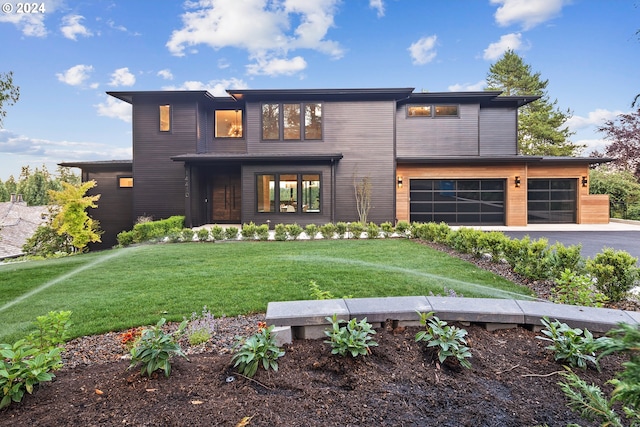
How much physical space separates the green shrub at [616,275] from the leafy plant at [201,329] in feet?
15.3

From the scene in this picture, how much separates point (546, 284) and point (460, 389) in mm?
4049

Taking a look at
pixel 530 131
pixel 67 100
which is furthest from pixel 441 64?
pixel 67 100

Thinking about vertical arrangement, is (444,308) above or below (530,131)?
below

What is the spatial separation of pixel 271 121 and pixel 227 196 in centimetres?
417

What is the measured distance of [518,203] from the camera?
50.0 feet

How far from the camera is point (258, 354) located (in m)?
2.25

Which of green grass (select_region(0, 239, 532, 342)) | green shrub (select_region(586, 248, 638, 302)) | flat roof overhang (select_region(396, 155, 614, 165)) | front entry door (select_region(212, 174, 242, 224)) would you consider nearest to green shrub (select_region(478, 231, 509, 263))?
green grass (select_region(0, 239, 532, 342))

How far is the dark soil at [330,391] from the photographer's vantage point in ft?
6.03

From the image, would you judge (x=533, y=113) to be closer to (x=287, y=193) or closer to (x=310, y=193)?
(x=310, y=193)

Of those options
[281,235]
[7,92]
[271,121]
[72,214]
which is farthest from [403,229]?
[72,214]

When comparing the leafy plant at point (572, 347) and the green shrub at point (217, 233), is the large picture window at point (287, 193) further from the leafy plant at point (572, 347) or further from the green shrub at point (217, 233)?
the leafy plant at point (572, 347)

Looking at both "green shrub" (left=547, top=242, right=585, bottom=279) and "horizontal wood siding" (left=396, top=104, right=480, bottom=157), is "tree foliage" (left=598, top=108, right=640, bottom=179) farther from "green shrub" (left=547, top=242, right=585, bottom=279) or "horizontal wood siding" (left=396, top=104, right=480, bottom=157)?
"green shrub" (left=547, top=242, right=585, bottom=279)

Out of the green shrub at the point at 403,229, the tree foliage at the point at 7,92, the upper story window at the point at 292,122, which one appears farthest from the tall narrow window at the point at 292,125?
the tree foliage at the point at 7,92

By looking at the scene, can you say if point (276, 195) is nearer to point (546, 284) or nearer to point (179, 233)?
point (179, 233)
